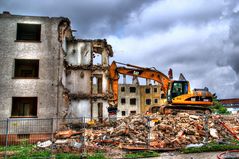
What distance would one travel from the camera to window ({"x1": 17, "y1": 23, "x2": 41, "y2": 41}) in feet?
80.2

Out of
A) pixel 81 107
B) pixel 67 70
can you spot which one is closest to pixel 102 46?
pixel 67 70

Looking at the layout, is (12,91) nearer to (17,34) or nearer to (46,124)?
(46,124)

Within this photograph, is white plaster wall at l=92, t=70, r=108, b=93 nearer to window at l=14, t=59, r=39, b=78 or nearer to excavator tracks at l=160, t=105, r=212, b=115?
window at l=14, t=59, r=39, b=78

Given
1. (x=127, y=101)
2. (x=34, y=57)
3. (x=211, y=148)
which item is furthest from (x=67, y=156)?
(x=127, y=101)

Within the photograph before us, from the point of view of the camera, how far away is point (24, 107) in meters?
23.8

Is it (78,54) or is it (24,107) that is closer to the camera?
(24,107)

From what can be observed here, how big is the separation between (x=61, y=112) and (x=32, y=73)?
4692 mm

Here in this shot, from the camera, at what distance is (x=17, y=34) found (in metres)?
24.5

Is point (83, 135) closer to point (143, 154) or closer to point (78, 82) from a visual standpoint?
point (143, 154)

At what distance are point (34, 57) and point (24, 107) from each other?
4503 millimetres

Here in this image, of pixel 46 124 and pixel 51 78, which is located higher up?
pixel 51 78

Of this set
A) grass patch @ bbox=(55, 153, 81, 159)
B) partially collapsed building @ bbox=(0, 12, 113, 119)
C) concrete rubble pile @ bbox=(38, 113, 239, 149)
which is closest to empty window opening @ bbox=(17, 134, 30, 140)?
partially collapsed building @ bbox=(0, 12, 113, 119)

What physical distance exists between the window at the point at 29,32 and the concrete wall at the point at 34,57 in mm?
831

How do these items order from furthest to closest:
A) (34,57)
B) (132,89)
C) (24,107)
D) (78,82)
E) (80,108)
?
(132,89), (78,82), (80,108), (24,107), (34,57)
